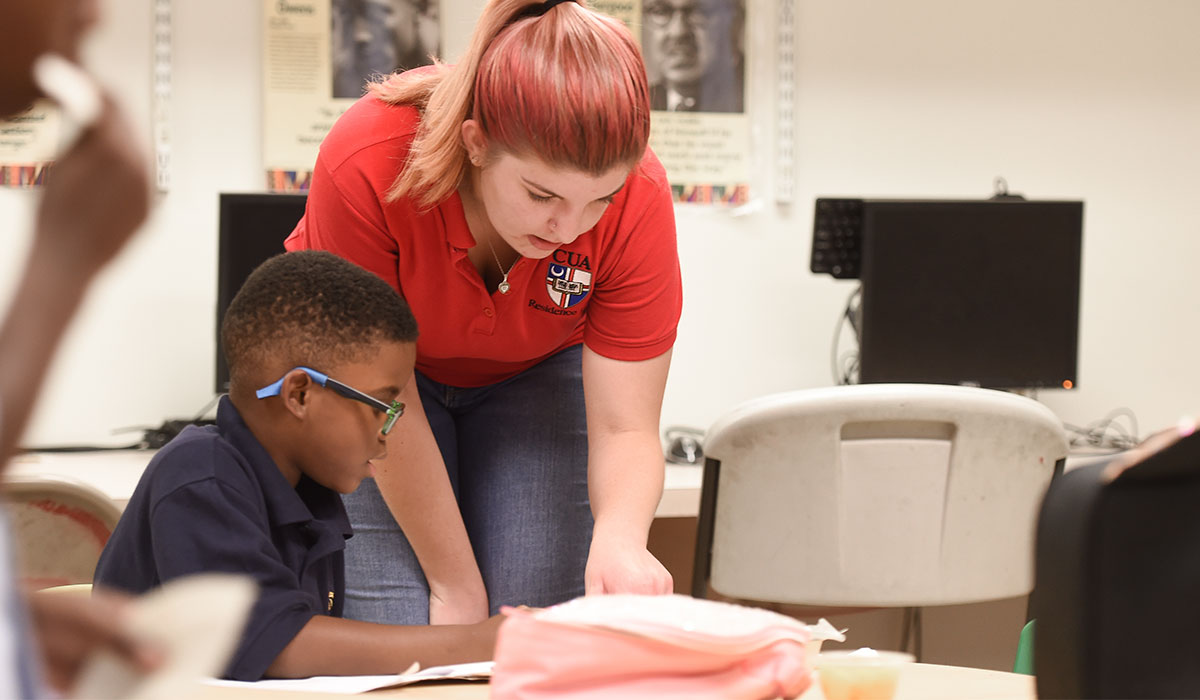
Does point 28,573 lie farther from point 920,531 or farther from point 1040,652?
point 920,531

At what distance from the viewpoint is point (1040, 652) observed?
1.57 feet

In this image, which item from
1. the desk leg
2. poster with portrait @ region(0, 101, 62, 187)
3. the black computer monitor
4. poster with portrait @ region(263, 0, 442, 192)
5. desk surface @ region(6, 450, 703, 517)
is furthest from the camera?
poster with portrait @ region(263, 0, 442, 192)

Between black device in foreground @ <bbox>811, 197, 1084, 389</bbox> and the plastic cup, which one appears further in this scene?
black device in foreground @ <bbox>811, 197, 1084, 389</bbox>

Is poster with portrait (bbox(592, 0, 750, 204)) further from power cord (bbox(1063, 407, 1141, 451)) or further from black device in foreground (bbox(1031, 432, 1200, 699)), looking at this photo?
black device in foreground (bbox(1031, 432, 1200, 699))

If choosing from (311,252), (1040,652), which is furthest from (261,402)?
(1040,652)

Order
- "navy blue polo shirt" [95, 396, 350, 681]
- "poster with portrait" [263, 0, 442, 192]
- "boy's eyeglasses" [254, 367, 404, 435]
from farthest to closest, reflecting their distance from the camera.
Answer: "poster with portrait" [263, 0, 442, 192], "boy's eyeglasses" [254, 367, 404, 435], "navy blue polo shirt" [95, 396, 350, 681]

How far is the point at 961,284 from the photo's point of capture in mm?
2436

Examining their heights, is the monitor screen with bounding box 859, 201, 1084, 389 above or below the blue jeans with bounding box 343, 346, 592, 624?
above

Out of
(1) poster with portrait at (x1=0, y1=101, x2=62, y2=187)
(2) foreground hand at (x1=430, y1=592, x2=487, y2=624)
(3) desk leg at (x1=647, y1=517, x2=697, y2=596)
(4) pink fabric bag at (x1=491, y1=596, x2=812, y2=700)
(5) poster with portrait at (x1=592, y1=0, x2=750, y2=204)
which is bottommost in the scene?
(3) desk leg at (x1=647, y1=517, x2=697, y2=596)

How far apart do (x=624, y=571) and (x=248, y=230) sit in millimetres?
1435

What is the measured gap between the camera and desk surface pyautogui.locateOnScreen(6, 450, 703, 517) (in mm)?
1720

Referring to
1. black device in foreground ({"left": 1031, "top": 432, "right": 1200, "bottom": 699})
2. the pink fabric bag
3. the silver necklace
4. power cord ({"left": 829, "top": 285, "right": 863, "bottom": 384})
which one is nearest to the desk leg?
power cord ({"left": 829, "top": 285, "right": 863, "bottom": 384})

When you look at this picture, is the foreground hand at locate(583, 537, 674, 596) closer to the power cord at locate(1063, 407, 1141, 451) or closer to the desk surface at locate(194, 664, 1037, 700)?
the desk surface at locate(194, 664, 1037, 700)

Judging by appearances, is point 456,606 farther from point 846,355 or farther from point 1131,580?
point 846,355
